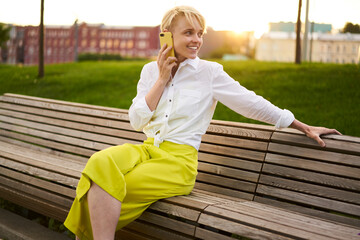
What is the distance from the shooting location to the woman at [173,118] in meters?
2.85

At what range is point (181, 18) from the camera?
3076 mm

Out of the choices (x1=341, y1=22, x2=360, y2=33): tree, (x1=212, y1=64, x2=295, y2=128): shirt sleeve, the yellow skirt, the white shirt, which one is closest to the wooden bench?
the yellow skirt

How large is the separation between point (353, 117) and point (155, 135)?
363 cm

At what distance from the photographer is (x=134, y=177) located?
2865 millimetres

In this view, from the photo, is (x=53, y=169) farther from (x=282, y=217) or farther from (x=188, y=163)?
(x=282, y=217)

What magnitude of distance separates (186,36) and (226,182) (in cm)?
118

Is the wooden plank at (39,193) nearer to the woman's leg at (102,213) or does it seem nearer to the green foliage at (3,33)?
the woman's leg at (102,213)

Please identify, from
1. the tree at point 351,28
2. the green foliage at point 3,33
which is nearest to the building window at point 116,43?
the green foliage at point 3,33

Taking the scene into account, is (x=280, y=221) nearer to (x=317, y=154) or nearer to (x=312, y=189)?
(x=312, y=189)

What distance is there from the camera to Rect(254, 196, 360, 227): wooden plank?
9.35ft

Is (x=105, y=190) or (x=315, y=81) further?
(x=315, y=81)

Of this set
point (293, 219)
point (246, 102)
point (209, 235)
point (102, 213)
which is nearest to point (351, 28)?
point (246, 102)

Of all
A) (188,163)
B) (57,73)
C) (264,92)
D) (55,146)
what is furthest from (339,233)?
(57,73)

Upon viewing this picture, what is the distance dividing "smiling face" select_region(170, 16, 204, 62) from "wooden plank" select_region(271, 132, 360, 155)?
878 mm
